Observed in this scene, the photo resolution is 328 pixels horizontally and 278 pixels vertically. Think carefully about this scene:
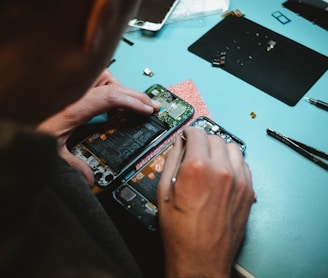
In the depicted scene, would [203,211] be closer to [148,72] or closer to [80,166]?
[80,166]

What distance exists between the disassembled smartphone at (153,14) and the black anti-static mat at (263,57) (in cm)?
11

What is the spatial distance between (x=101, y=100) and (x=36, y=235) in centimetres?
44

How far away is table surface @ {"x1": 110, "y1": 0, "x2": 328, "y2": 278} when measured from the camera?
650 millimetres

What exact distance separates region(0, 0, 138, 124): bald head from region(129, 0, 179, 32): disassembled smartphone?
58cm

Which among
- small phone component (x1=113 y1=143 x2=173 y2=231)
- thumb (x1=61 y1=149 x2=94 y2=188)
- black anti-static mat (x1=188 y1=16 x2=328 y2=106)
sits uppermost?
black anti-static mat (x1=188 y1=16 x2=328 y2=106)

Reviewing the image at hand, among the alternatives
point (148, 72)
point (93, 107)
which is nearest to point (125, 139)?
point (93, 107)

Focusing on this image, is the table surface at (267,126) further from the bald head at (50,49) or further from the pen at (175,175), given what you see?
the bald head at (50,49)

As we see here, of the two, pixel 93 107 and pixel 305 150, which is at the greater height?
pixel 305 150

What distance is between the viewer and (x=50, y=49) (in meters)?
0.36

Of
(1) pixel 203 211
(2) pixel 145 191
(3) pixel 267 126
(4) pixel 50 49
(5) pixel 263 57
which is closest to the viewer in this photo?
(4) pixel 50 49

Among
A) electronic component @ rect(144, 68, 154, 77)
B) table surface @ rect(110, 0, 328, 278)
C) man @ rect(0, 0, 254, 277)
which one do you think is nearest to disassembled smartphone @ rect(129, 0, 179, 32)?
table surface @ rect(110, 0, 328, 278)

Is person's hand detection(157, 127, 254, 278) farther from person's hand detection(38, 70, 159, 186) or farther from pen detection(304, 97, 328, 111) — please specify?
pen detection(304, 97, 328, 111)

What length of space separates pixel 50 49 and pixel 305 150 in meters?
0.58

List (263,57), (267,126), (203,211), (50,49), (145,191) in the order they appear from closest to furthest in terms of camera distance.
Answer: (50,49) → (203,211) → (145,191) → (267,126) → (263,57)
